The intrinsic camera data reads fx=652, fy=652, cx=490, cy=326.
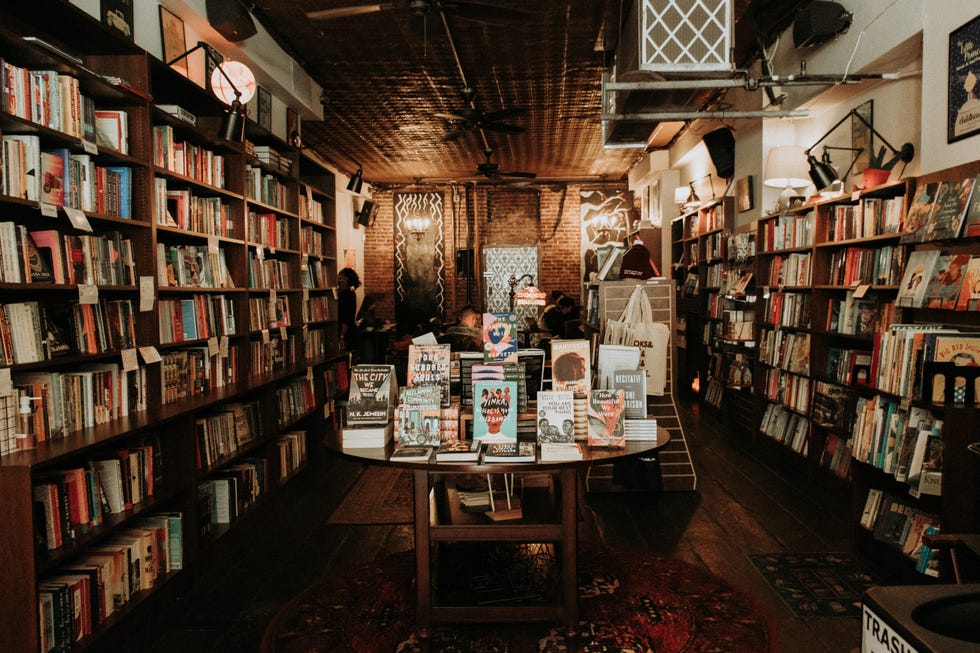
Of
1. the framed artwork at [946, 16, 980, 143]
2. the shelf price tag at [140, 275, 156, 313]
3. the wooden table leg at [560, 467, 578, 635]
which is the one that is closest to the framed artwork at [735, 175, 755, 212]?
the framed artwork at [946, 16, 980, 143]

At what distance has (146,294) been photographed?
3074 millimetres

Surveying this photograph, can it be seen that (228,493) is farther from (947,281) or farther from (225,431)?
(947,281)

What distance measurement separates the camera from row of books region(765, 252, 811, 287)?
5.16 meters

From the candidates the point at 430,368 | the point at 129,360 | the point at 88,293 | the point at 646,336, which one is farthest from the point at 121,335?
the point at 646,336

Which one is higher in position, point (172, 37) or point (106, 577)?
point (172, 37)

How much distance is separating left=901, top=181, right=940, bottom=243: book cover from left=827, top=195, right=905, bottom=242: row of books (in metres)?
0.40

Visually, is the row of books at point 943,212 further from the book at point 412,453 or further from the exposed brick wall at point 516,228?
the exposed brick wall at point 516,228

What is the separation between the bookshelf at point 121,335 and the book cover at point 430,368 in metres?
1.19

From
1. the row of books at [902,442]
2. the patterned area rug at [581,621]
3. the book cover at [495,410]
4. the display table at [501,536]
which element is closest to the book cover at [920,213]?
the row of books at [902,442]

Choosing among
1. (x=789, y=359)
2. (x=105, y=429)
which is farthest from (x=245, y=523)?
(x=789, y=359)

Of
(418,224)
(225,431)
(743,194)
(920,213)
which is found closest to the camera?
(920,213)

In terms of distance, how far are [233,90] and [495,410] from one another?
2792 millimetres

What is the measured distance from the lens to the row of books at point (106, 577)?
2326 mm

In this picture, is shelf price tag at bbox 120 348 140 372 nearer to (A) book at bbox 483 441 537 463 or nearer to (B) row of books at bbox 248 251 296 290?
(B) row of books at bbox 248 251 296 290
